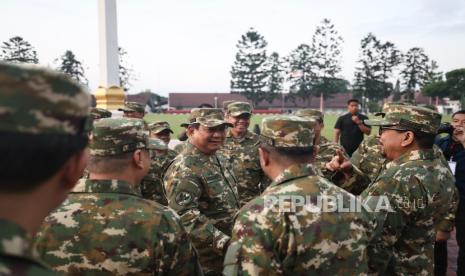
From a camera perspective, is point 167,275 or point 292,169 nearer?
point 167,275

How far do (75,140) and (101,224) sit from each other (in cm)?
93

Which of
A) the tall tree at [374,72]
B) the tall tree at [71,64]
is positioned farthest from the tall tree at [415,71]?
the tall tree at [71,64]

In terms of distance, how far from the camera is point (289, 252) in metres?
1.94

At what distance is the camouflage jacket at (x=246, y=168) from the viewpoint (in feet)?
18.1

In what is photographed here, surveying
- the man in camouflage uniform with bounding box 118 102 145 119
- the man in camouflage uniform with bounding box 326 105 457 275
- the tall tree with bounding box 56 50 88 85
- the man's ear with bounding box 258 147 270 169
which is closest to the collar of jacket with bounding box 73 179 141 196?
the man's ear with bounding box 258 147 270 169

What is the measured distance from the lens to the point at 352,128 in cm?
940

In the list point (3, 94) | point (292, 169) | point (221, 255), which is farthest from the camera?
point (221, 255)

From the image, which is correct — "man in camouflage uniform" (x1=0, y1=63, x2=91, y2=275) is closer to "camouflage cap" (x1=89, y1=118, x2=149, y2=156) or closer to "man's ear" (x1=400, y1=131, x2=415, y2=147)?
"camouflage cap" (x1=89, y1=118, x2=149, y2=156)

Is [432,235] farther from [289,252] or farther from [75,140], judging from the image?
[75,140]

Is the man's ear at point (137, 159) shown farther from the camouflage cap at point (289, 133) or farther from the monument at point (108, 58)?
the monument at point (108, 58)

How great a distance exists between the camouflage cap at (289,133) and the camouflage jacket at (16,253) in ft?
4.79

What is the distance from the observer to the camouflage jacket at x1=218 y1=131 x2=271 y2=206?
18.1 ft

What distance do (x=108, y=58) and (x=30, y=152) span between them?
8.88 m

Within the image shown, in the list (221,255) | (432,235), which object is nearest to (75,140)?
(221,255)
